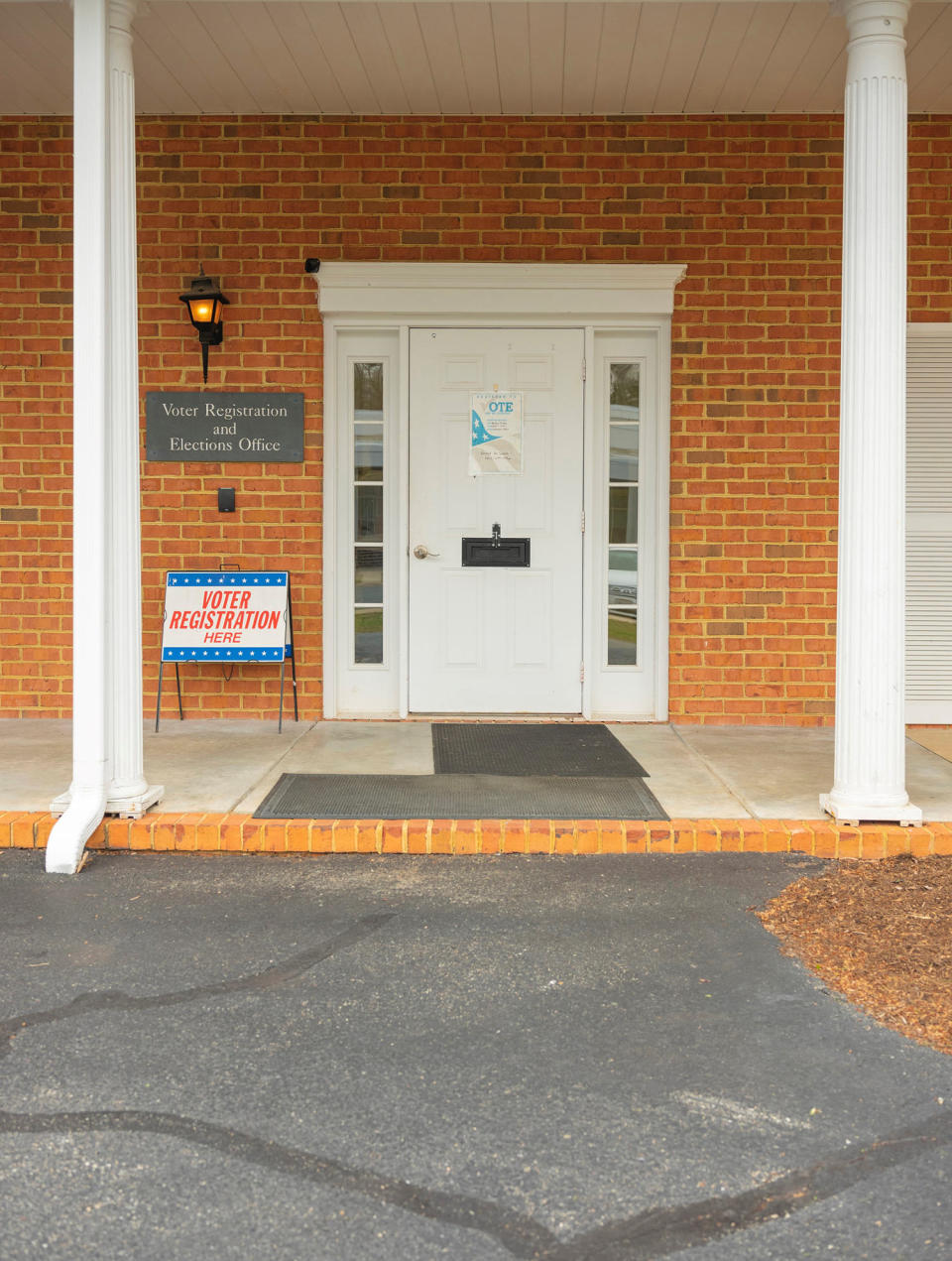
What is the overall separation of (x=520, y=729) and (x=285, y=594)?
1547mm

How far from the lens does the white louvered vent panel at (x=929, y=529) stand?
22.5 feet

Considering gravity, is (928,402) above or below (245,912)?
above

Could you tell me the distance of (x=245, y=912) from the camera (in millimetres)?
3953

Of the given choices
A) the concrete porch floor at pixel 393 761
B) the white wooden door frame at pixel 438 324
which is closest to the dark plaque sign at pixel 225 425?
the white wooden door frame at pixel 438 324

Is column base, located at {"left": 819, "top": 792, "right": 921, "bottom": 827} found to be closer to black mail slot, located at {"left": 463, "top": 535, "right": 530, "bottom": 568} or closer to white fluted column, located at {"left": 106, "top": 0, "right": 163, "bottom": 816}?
black mail slot, located at {"left": 463, "top": 535, "right": 530, "bottom": 568}

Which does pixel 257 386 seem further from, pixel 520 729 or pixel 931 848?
pixel 931 848

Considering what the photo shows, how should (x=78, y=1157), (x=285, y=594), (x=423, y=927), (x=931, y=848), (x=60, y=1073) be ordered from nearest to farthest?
(x=78, y=1157)
(x=60, y=1073)
(x=423, y=927)
(x=931, y=848)
(x=285, y=594)

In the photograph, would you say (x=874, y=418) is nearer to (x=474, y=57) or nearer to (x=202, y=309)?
(x=474, y=57)

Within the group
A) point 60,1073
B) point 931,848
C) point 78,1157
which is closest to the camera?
point 78,1157

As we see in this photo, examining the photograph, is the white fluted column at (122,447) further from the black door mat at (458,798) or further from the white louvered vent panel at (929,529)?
the white louvered vent panel at (929,529)

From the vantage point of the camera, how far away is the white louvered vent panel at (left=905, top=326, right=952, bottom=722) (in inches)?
269

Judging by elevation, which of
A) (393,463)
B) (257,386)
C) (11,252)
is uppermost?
(11,252)

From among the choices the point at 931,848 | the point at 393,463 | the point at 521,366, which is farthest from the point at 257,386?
the point at 931,848

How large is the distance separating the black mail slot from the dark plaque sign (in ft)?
3.70
